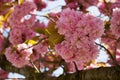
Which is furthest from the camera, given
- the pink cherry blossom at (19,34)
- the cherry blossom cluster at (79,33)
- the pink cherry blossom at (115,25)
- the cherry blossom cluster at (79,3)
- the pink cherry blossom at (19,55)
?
the cherry blossom cluster at (79,3)

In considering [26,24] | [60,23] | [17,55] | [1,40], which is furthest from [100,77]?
[1,40]

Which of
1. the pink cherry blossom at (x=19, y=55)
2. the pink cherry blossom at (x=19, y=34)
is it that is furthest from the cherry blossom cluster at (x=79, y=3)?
the pink cherry blossom at (x=19, y=55)

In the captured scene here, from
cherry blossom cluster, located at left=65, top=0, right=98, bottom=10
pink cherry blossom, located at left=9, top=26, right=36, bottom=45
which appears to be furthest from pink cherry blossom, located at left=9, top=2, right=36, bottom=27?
cherry blossom cluster, located at left=65, top=0, right=98, bottom=10

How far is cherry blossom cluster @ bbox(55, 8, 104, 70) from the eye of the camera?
250 cm

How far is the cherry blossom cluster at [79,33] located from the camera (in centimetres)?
250

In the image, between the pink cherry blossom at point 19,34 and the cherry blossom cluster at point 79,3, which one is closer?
the pink cherry blossom at point 19,34

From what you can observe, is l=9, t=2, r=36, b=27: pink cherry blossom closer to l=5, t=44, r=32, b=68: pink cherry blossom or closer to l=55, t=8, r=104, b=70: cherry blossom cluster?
l=5, t=44, r=32, b=68: pink cherry blossom

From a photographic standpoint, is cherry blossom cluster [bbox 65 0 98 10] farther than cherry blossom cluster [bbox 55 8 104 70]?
Yes

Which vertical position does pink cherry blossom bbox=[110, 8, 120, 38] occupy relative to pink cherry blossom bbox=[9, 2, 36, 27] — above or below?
above

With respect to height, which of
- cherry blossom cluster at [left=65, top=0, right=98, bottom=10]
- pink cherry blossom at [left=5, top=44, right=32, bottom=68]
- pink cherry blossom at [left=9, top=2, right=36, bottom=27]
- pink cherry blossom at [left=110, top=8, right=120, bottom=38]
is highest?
pink cherry blossom at [left=110, top=8, right=120, bottom=38]

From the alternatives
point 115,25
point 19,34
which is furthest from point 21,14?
point 115,25

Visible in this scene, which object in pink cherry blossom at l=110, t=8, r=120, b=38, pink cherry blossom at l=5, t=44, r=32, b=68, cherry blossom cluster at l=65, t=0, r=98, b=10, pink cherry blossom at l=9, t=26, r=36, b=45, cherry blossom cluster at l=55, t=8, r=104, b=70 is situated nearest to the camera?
cherry blossom cluster at l=55, t=8, r=104, b=70

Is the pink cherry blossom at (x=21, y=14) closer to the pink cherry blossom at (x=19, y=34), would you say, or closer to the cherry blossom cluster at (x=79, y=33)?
the pink cherry blossom at (x=19, y=34)

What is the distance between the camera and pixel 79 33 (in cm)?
250
